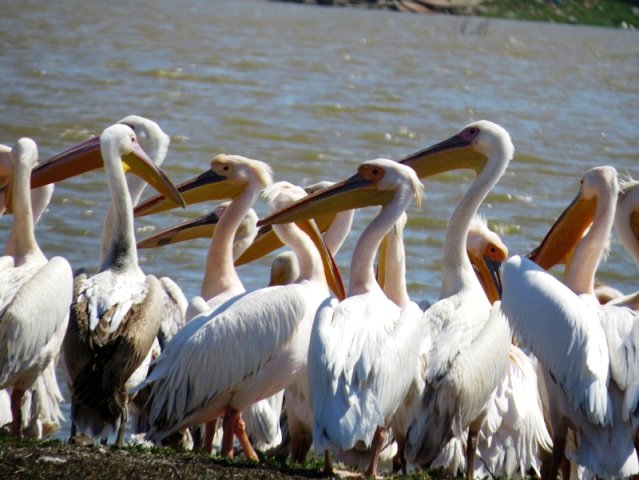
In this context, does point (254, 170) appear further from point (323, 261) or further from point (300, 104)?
point (300, 104)

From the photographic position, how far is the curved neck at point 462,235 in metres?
6.27

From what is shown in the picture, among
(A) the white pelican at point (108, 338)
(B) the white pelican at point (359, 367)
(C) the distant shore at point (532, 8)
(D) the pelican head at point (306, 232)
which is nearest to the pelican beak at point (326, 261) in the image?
(D) the pelican head at point (306, 232)

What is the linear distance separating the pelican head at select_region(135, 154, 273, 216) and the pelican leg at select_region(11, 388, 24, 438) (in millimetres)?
1856

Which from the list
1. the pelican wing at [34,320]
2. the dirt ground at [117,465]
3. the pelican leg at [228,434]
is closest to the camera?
the dirt ground at [117,465]

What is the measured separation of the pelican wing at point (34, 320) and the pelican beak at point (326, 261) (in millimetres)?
1327

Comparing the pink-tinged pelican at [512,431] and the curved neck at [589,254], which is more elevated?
the curved neck at [589,254]

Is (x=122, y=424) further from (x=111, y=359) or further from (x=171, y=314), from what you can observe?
(x=171, y=314)

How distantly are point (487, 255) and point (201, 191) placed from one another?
1684mm

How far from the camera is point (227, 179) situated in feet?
24.3

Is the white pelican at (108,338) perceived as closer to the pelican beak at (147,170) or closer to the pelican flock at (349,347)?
the pelican flock at (349,347)

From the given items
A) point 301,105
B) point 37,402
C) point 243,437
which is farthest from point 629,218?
point 301,105

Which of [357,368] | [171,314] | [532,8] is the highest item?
[357,368]

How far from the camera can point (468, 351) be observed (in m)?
5.66

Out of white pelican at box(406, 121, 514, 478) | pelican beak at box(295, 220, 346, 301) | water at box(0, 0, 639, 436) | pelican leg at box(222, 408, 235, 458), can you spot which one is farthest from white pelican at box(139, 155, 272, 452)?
water at box(0, 0, 639, 436)
